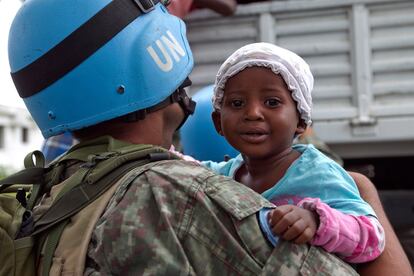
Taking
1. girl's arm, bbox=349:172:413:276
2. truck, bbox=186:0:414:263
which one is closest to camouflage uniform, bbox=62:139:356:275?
girl's arm, bbox=349:172:413:276

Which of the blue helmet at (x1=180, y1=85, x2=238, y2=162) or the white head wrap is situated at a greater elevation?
the white head wrap

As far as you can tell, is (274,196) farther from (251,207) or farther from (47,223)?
(47,223)

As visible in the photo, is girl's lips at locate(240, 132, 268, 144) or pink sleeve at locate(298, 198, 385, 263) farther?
girl's lips at locate(240, 132, 268, 144)

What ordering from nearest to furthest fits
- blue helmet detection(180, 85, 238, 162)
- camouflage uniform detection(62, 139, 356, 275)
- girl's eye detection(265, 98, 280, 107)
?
1. camouflage uniform detection(62, 139, 356, 275)
2. girl's eye detection(265, 98, 280, 107)
3. blue helmet detection(180, 85, 238, 162)

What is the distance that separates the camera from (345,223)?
1565 millimetres

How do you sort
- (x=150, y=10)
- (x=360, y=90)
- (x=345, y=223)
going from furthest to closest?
(x=360, y=90) → (x=150, y=10) → (x=345, y=223)

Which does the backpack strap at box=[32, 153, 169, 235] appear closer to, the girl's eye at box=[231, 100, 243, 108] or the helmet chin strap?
the helmet chin strap

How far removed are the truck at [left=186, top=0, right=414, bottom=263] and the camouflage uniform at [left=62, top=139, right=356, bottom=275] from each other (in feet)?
12.0

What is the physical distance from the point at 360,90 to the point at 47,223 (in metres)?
3.90

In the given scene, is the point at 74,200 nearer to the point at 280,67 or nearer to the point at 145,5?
the point at 145,5

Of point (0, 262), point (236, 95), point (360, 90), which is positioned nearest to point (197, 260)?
point (0, 262)

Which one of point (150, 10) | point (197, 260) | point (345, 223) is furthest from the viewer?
point (150, 10)

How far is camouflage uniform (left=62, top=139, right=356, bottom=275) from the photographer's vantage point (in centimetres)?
139

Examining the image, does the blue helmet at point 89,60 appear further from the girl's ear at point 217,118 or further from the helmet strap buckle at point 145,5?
the girl's ear at point 217,118
